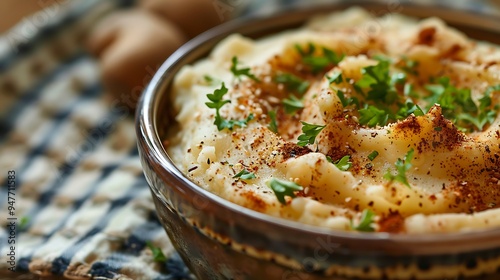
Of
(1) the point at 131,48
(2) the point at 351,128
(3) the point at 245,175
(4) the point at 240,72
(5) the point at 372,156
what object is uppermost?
(1) the point at 131,48

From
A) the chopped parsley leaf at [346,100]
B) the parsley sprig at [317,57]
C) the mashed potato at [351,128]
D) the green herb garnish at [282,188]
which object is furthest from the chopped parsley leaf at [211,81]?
the green herb garnish at [282,188]

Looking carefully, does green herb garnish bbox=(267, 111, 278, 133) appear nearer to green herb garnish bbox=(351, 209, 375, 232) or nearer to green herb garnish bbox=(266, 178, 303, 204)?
green herb garnish bbox=(266, 178, 303, 204)

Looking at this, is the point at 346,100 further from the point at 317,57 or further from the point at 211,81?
the point at 211,81

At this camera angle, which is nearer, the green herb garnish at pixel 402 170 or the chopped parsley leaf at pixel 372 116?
the green herb garnish at pixel 402 170

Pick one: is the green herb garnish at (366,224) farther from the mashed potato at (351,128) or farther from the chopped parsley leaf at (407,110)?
the chopped parsley leaf at (407,110)

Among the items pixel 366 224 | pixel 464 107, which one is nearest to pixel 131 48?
pixel 464 107

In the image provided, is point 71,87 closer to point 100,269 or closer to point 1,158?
point 1,158

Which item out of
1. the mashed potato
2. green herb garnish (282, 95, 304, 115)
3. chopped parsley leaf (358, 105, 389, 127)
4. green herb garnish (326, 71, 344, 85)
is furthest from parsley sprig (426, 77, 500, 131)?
green herb garnish (282, 95, 304, 115)
